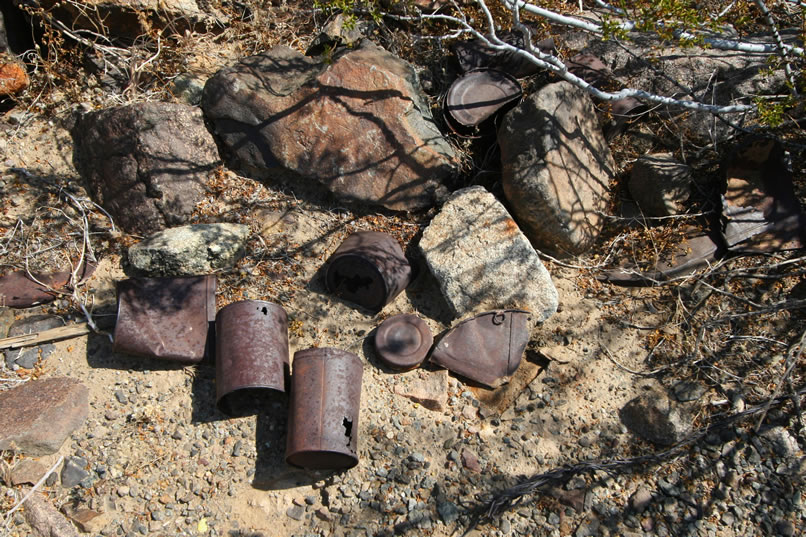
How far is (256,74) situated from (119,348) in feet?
7.26

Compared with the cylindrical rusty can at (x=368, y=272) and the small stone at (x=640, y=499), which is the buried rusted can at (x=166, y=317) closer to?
the cylindrical rusty can at (x=368, y=272)

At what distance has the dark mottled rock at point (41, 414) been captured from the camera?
309 cm

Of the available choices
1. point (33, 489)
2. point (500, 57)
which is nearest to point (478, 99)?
point (500, 57)

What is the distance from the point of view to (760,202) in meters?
3.99

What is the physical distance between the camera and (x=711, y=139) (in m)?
4.28

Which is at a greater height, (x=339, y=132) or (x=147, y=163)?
(x=339, y=132)

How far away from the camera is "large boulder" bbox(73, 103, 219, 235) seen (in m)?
3.97

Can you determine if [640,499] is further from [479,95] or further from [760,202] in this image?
[479,95]

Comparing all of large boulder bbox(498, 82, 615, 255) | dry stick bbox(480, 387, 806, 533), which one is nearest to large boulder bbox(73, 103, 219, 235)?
large boulder bbox(498, 82, 615, 255)

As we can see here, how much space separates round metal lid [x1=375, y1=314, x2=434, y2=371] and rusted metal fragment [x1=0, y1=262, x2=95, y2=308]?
202 cm

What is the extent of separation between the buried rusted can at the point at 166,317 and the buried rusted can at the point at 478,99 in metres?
2.14

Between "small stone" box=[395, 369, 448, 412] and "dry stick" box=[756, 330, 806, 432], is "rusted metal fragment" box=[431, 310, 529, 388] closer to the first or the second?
"small stone" box=[395, 369, 448, 412]

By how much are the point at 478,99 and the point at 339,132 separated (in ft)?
3.60

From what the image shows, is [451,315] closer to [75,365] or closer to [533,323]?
[533,323]
